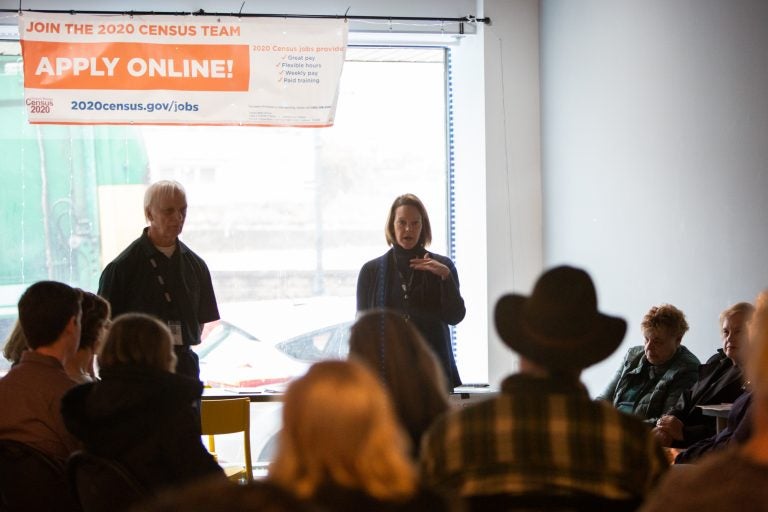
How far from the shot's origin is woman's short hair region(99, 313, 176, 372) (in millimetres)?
3037

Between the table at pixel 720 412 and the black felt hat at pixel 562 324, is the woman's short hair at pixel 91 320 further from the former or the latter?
the table at pixel 720 412

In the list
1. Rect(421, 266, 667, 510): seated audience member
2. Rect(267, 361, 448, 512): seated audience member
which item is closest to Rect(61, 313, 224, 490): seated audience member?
Rect(421, 266, 667, 510): seated audience member

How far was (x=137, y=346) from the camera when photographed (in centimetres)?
304

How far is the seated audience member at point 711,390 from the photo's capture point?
4.21 meters

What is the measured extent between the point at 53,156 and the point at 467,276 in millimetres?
2935

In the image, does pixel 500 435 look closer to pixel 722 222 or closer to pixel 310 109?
pixel 722 222

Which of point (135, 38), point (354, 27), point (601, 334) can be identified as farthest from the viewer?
point (354, 27)

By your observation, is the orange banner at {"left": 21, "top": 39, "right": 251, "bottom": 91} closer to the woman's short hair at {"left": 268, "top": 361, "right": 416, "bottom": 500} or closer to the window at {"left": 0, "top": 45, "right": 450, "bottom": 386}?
the window at {"left": 0, "top": 45, "right": 450, "bottom": 386}

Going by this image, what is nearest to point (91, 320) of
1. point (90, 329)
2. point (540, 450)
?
point (90, 329)

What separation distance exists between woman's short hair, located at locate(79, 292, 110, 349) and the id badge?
1024 mm

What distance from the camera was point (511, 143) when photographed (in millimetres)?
7023

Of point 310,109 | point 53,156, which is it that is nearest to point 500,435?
point 310,109

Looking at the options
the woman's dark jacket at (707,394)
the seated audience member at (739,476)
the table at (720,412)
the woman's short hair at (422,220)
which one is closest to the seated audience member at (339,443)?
the seated audience member at (739,476)

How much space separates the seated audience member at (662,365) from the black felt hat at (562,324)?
2497 mm
